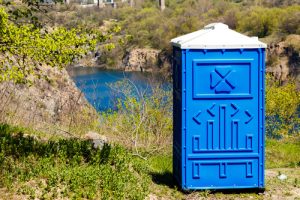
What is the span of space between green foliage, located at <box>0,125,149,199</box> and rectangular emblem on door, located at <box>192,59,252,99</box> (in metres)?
1.32

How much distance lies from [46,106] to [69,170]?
9890mm

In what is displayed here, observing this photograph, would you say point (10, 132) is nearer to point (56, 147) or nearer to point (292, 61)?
point (56, 147)

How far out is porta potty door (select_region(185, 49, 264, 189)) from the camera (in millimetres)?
6297

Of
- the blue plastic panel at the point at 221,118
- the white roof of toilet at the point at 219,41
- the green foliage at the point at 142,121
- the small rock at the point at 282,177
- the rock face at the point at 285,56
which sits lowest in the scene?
the rock face at the point at 285,56

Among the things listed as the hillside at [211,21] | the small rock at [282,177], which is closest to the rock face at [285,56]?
the hillside at [211,21]

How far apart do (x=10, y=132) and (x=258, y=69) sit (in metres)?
3.76

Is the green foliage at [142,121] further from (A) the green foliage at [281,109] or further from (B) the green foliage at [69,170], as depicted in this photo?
(A) the green foliage at [281,109]

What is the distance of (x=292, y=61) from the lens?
237 ft

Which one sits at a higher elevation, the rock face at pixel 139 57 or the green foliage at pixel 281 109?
the green foliage at pixel 281 109

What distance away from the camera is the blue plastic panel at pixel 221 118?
6297 mm

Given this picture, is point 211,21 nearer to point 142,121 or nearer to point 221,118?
point 142,121

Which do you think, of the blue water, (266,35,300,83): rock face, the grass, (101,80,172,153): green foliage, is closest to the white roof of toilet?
the grass

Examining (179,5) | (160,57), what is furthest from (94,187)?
(179,5)

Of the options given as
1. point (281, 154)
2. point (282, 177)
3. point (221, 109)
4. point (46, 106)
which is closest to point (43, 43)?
point (221, 109)
